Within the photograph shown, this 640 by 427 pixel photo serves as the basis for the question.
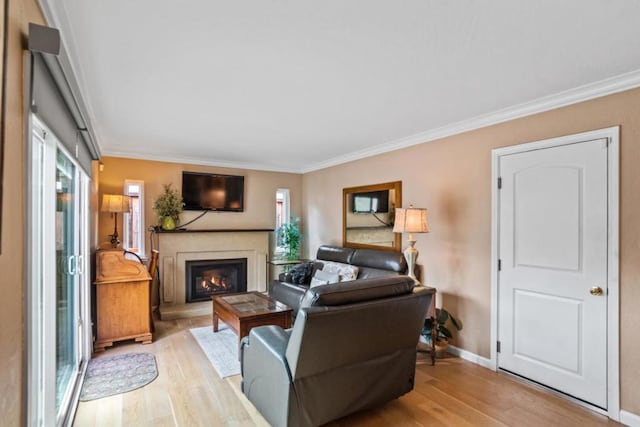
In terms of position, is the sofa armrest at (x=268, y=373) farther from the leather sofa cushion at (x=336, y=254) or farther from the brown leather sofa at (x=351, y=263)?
the leather sofa cushion at (x=336, y=254)

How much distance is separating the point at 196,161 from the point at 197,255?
1517 mm

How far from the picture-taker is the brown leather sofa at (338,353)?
1.97 meters

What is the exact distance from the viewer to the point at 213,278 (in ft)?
17.9

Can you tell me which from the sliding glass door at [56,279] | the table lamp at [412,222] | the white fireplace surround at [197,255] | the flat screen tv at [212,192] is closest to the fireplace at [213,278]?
the white fireplace surround at [197,255]

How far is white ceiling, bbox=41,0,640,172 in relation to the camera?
1.66m

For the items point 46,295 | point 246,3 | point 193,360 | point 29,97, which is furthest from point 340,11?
point 193,360

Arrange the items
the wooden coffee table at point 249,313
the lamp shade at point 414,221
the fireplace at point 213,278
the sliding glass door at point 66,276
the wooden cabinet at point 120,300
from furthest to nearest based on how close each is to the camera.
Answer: the fireplace at point 213,278 < the wooden cabinet at point 120,300 < the lamp shade at point 414,221 < the wooden coffee table at point 249,313 < the sliding glass door at point 66,276

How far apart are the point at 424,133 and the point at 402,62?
1.80 m

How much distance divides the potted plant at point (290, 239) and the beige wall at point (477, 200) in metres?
1.66

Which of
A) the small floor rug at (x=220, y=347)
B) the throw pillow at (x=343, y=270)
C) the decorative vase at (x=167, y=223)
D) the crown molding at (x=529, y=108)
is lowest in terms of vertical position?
the small floor rug at (x=220, y=347)

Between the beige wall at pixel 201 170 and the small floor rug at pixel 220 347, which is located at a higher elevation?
the beige wall at pixel 201 170

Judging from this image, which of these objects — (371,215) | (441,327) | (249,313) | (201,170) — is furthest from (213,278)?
(441,327)

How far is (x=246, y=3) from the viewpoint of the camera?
1.59m

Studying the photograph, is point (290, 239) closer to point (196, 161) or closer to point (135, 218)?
point (196, 161)
